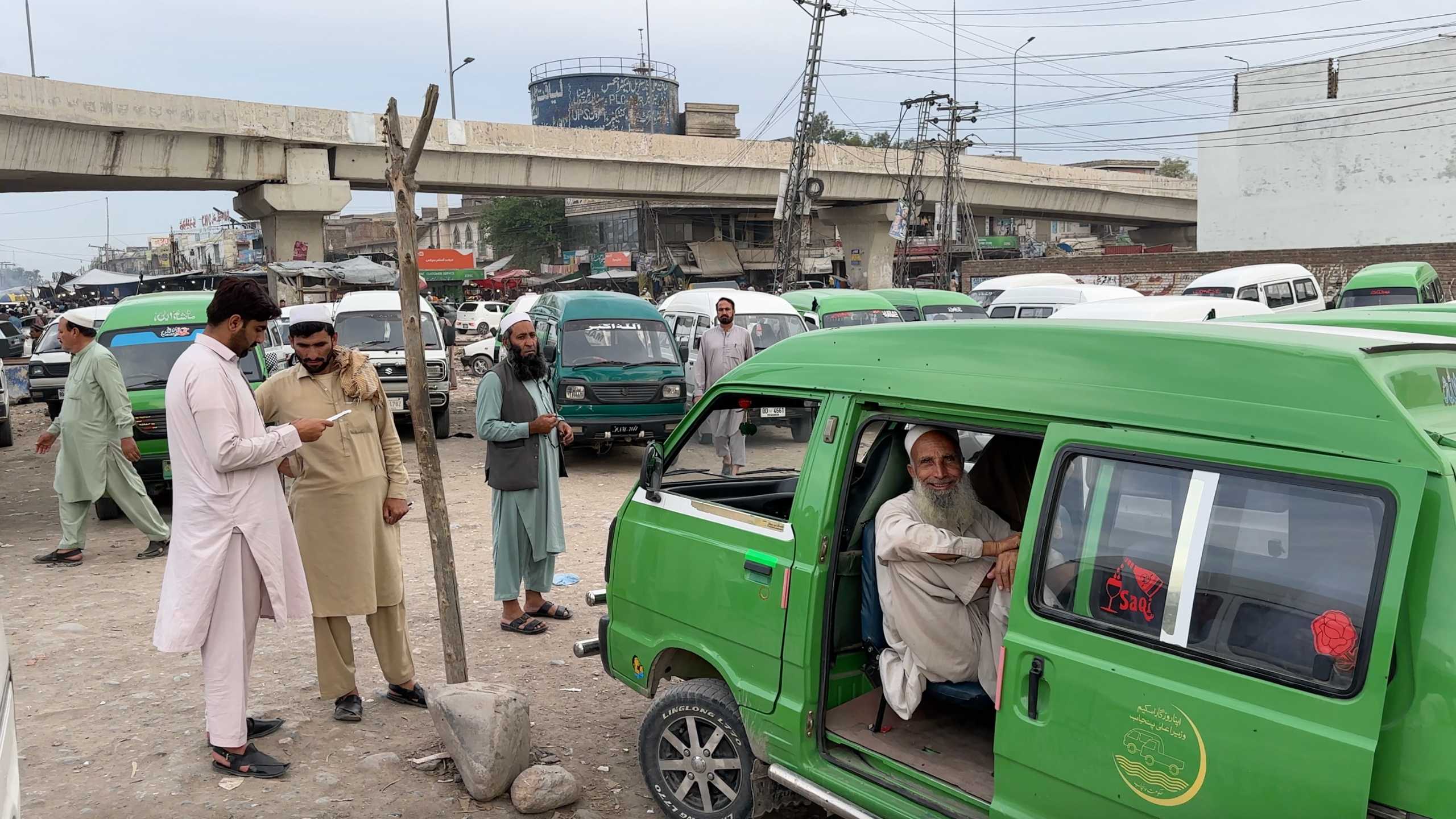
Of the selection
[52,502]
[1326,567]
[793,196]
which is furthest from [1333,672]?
[793,196]

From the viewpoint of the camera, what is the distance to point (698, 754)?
13.4ft

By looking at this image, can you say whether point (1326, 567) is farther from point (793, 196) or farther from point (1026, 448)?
point (793, 196)

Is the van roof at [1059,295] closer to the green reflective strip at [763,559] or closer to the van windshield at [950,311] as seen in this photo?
the van windshield at [950,311]

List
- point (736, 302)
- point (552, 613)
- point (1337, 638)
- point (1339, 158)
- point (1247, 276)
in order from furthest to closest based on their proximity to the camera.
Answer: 1. point (1339, 158)
2. point (1247, 276)
3. point (736, 302)
4. point (552, 613)
5. point (1337, 638)

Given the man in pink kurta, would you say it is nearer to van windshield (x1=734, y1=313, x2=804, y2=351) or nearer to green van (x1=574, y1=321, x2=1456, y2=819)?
green van (x1=574, y1=321, x2=1456, y2=819)

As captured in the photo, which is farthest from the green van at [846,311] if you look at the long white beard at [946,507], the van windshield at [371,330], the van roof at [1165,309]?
the long white beard at [946,507]

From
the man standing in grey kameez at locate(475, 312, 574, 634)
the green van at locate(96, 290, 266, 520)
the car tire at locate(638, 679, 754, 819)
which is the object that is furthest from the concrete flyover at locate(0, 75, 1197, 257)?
the car tire at locate(638, 679, 754, 819)

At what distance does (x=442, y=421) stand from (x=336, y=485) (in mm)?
11245

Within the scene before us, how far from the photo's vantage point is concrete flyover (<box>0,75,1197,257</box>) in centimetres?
2402

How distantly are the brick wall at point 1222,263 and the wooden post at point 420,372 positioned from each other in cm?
2838

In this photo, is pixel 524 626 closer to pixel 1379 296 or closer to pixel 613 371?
pixel 613 371

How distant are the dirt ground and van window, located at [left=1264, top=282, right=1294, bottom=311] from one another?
17.7 meters

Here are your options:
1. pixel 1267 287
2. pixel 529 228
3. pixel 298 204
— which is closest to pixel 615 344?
pixel 1267 287

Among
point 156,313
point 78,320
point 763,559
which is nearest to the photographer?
point 763,559
